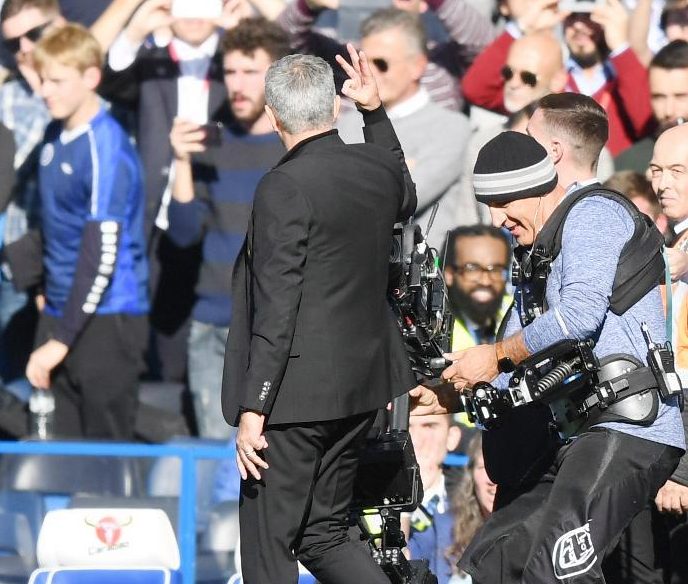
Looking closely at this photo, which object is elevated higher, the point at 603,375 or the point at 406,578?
the point at 603,375

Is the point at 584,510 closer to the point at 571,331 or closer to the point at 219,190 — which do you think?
the point at 571,331

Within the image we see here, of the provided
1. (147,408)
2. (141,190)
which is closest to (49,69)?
(141,190)

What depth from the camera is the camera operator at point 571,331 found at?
4.52m

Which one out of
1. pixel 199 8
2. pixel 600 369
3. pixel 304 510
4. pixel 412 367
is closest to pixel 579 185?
pixel 600 369

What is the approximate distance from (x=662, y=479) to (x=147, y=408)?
12.1ft

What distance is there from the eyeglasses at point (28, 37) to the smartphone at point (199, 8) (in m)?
0.73

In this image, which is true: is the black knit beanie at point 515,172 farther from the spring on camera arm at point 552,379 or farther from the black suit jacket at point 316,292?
the spring on camera arm at point 552,379

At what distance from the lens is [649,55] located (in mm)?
7871

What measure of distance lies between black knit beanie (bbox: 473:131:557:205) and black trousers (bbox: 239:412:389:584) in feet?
2.86

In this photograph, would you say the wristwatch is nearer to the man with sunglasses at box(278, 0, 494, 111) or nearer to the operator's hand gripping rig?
the operator's hand gripping rig

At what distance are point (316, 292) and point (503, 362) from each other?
2.16ft

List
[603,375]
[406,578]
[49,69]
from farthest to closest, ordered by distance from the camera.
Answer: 1. [49,69]
2. [406,578]
3. [603,375]

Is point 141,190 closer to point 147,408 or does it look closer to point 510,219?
point 147,408

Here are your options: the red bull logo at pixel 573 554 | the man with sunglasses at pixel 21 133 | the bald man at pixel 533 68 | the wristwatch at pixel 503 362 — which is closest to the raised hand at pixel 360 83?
the wristwatch at pixel 503 362
